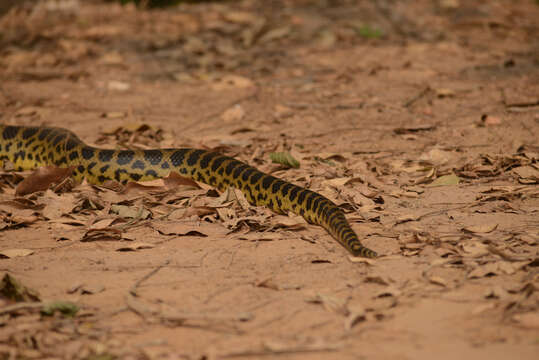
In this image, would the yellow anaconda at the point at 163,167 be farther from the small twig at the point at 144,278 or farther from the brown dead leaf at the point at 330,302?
the small twig at the point at 144,278

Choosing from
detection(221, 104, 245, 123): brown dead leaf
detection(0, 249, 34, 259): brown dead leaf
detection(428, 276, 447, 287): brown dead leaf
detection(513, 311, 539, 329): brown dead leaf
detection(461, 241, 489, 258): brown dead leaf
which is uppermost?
detection(221, 104, 245, 123): brown dead leaf

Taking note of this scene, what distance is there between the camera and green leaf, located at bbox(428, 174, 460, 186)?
20.0 ft

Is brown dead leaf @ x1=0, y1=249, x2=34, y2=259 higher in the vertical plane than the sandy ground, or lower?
lower

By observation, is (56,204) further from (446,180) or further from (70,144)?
(446,180)

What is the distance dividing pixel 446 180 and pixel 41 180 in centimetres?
436

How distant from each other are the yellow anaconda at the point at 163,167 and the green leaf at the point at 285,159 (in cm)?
47

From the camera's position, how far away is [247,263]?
460 centimetres

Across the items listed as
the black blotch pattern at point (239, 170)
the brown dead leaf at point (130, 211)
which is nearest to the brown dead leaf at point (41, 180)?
the brown dead leaf at point (130, 211)

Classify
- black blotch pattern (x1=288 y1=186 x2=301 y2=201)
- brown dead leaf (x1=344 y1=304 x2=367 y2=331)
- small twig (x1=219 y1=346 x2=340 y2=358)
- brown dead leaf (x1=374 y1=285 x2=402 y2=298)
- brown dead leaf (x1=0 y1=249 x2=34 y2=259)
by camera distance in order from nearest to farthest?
small twig (x1=219 y1=346 x2=340 y2=358) → brown dead leaf (x1=344 y1=304 x2=367 y2=331) → brown dead leaf (x1=374 y1=285 x2=402 y2=298) → brown dead leaf (x1=0 y1=249 x2=34 y2=259) → black blotch pattern (x1=288 y1=186 x2=301 y2=201)

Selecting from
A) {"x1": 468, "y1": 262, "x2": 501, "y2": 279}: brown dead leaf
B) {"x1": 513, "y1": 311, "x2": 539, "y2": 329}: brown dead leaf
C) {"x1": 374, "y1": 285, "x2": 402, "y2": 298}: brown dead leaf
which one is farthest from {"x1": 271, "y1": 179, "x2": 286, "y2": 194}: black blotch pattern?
{"x1": 513, "y1": 311, "x2": 539, "y2": 329}: brown dead leaf

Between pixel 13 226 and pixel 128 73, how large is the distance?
595 centimetres

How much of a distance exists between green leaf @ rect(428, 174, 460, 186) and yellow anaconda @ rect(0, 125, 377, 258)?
141 cm

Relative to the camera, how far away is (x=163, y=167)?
6953 millimetres

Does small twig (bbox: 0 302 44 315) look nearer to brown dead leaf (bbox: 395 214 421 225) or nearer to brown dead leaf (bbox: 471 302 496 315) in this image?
brown dead leaf (bbox: 471 302 496 315)
